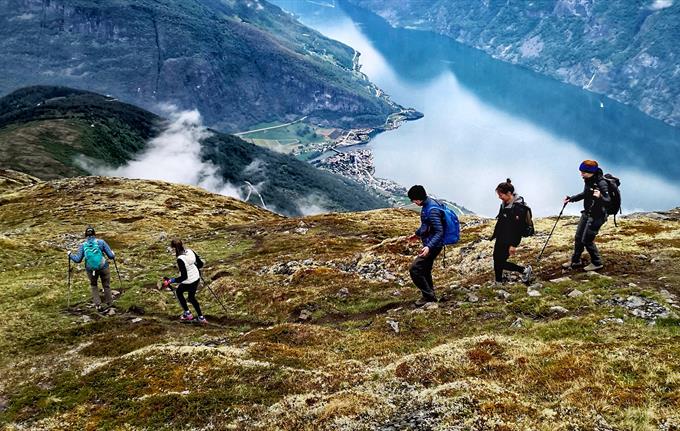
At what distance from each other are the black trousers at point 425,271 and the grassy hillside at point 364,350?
109 centimetres

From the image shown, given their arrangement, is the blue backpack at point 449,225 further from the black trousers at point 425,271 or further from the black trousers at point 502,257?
the black trousers at point 502,257

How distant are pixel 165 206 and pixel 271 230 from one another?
5690 centimetres

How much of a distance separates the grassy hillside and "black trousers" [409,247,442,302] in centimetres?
109

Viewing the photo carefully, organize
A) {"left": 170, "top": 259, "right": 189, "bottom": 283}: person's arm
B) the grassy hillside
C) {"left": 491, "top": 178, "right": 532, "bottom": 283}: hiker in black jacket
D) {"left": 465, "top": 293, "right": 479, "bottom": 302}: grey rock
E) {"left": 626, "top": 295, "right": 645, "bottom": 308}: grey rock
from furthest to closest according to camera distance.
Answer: {"left": 170, "top": 259, "right": 189, "bottom": 283}: person's arm < {"left": 465, "top": 293, "right": 479, "bottom": 302}: grey rock < {"left": 491, "top": 178, "right": 532, "bottom": 283}: hiker in black jacket < {"left": 626, "top": 295, "right": 645, "bottom": 308}: grey rock < the grassy hillside

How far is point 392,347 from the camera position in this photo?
69.1 ft

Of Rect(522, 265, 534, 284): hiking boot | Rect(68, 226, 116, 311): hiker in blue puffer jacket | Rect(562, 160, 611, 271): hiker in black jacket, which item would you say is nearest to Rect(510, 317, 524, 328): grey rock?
Rect(522, 265, 534, 284): hiking boot

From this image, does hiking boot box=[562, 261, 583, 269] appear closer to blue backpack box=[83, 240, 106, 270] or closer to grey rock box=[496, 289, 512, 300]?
grey rock box=[496, 289, 512, 300]

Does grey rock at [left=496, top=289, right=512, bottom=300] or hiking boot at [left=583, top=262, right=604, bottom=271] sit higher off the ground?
hiking boot at [left=583, top=262, right=604, bottom=271]

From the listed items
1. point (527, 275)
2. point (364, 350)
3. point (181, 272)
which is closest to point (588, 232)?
point (527, 275)

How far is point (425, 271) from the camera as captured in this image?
23.3 meters

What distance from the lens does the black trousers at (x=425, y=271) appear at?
72.6 ft

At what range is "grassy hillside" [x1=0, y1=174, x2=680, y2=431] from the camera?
14.8 metres

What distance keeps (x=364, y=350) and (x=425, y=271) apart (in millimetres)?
4900

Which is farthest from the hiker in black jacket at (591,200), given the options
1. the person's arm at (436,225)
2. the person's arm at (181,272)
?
the person's arm at (181,272)
